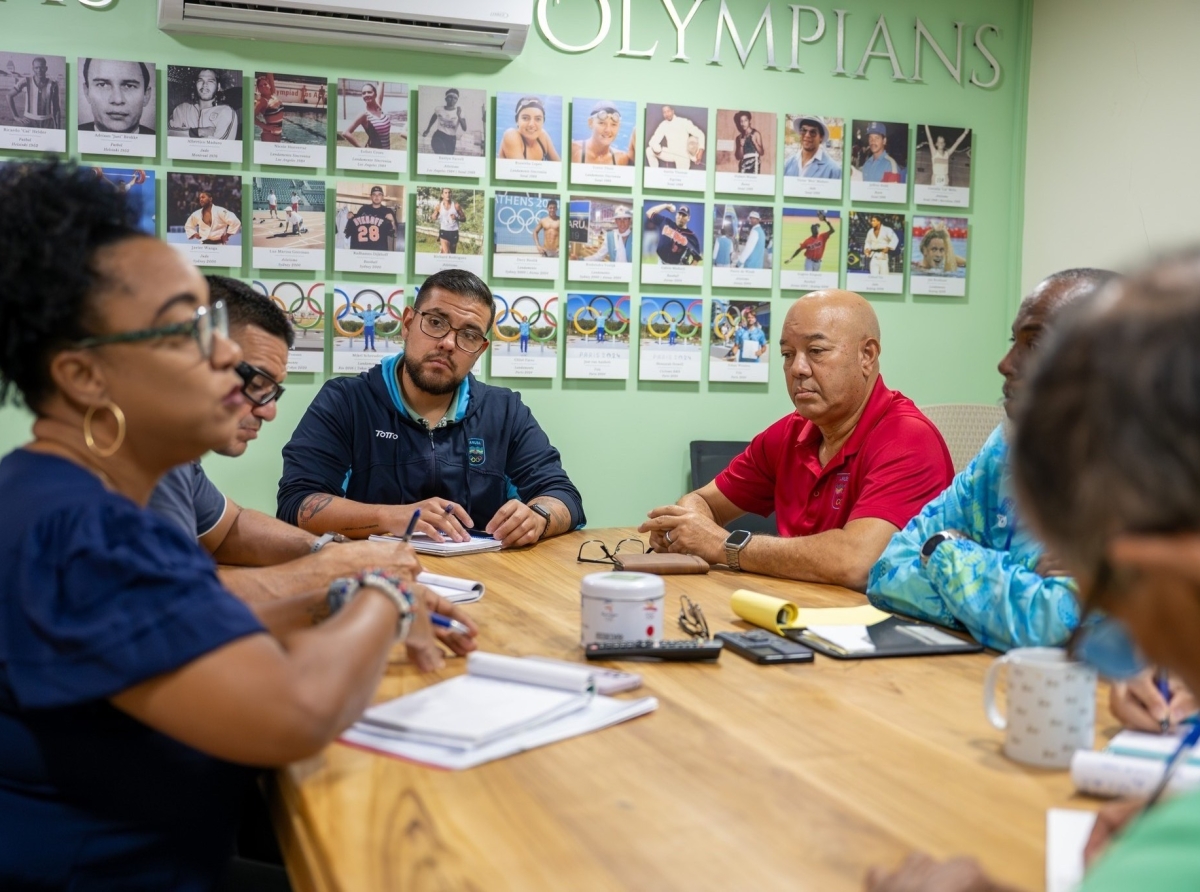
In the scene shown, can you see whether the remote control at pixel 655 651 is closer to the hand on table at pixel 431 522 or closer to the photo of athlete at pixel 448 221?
the hand on table at pixel 431 522

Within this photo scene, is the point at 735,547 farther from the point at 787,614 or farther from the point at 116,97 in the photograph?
the point at 116,97

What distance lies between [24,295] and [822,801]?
999 millimetres

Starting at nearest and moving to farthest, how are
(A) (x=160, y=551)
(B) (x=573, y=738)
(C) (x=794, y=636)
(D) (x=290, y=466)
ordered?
(A) (x=160, y=551) → (B) (x=573, y=738) → (C) (x=794, y=636) → (D) (x=290, y=466)

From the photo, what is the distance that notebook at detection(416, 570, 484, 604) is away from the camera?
2.15 meters

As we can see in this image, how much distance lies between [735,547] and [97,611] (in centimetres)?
178

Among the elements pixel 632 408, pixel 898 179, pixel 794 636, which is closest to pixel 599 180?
pixel 632 408

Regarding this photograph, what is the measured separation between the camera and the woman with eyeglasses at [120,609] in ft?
3.56

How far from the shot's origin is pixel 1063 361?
2.09ft

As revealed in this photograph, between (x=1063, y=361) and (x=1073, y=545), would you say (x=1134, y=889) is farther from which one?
(x=1063, y=361)

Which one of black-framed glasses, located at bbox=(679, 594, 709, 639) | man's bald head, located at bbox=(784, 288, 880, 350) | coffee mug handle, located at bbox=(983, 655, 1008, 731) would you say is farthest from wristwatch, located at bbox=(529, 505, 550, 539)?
coffee mug handle, located at bbox=(983, 655, 1008, 731)

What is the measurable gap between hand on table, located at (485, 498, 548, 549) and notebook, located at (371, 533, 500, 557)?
0.09 ft

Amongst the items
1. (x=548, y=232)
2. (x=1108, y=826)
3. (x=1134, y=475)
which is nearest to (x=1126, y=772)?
(x=1108, y=826)

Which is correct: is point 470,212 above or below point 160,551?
above

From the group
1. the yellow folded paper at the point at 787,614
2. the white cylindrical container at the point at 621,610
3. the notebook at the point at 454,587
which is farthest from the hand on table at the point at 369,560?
the yellow folded paper at the point at 787,614
